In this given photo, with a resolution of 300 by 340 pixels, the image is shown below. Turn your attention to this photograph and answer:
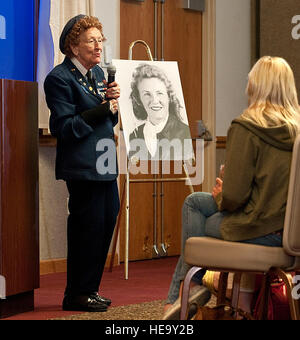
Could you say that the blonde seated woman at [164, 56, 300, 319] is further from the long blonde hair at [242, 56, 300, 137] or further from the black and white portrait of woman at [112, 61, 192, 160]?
the black and white portrait of woman at [112, 61, 192, 160]

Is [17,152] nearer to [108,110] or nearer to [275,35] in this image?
[108,110]

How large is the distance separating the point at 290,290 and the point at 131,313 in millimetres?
1361

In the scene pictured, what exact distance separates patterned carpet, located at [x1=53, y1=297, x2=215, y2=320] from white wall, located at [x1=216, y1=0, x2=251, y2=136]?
286 centimetres

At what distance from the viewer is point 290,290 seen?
248 centimetres

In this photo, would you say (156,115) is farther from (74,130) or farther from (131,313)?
(131,313)

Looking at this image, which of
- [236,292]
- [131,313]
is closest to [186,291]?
[236,292]

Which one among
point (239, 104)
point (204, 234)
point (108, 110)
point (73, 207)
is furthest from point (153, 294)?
point (239, 104)

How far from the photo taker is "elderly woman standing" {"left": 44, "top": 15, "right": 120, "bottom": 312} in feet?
12.1

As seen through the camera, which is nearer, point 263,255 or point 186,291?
point 263,255

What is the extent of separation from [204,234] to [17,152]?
1.26 m

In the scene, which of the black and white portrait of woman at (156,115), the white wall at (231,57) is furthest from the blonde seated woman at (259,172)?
the white wall at (231,57)

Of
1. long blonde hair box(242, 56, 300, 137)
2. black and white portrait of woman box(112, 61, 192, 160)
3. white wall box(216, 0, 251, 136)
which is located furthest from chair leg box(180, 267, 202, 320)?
white wall box(216, 0, 251, 136)

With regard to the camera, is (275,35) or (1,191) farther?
(275,35)
